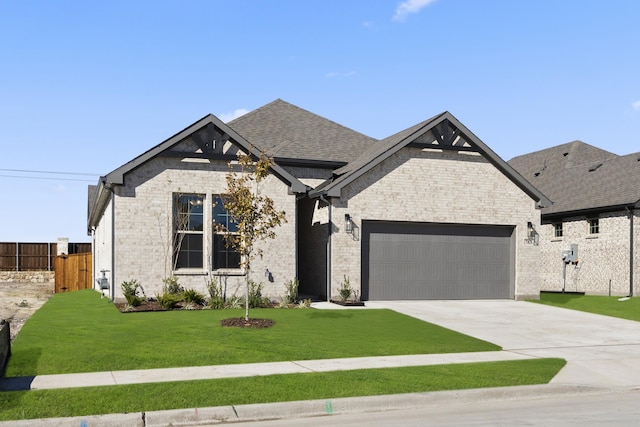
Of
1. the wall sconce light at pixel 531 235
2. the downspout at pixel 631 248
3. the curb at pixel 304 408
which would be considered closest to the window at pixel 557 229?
the downspout at pixel 631 248

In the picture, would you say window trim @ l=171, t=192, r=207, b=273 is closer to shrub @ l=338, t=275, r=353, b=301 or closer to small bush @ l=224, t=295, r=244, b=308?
small bush @ l=224, t=295, r=244, b=308

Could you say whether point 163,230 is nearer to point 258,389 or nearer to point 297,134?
point 297,134

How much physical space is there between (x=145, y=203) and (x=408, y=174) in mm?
9323

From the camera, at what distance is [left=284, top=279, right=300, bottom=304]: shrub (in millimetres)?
20344

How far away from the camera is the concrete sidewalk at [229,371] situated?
9.05 m

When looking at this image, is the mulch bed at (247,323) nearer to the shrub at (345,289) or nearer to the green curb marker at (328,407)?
the shrub at (345,289)

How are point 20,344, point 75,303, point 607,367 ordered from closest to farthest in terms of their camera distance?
point 607,367 → point 20,344 → point 75,303

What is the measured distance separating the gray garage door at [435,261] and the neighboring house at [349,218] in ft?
0.13

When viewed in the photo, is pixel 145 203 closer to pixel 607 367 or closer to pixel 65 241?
pixel 607 367

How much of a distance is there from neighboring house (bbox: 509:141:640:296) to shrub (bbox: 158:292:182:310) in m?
18.9

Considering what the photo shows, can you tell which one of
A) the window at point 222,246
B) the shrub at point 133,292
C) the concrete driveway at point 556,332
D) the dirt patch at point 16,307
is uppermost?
the window at point 222,246

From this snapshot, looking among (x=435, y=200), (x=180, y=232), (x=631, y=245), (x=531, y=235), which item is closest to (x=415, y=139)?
(x=435, y=200)

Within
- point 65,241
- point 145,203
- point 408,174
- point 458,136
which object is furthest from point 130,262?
point 65,241

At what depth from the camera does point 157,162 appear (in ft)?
65.0
